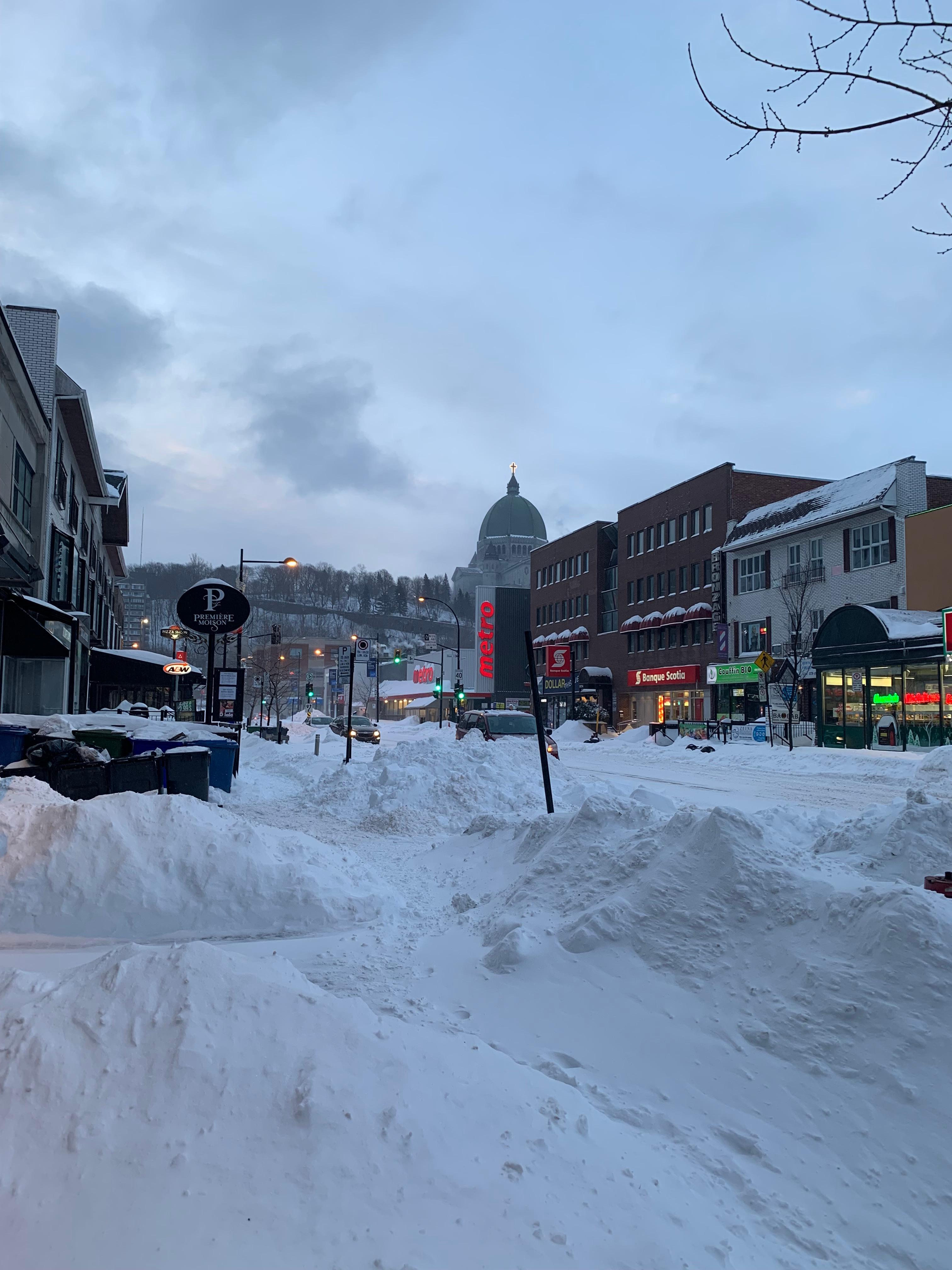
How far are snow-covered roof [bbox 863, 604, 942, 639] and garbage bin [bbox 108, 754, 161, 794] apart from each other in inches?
1005

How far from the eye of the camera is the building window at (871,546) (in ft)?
120

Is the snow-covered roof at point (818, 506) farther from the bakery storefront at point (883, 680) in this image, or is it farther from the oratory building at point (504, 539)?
the oratory building at point (504, 539)

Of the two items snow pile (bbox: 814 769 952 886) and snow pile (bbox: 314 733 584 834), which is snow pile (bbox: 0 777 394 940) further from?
snow pile (bbox: 314 733 584 834)

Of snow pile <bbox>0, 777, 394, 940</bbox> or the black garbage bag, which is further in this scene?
the black garbage bag

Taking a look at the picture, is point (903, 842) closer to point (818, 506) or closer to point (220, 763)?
point (220, 763)

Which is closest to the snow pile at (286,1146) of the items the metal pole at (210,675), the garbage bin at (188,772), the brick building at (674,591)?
the garbage bin at (188,772)

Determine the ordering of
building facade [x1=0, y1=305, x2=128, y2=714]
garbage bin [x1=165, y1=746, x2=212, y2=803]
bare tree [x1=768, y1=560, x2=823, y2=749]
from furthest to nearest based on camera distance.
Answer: bare tree [x1=768, y1=560, x2=823, y2=749] → building facade [x1=0, y1=305, x2=128, y2=714] → garbage bin [x1=165, y1=746, x2=212, y2=803]

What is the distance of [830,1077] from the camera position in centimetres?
435

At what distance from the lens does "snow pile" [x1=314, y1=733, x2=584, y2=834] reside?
13.4m

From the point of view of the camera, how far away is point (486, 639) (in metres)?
81.1

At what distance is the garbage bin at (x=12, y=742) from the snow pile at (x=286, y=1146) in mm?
11455

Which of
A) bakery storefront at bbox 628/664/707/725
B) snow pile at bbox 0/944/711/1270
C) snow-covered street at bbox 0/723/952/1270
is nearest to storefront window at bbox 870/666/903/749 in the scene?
bakery storefront at bbox 628/664/707/725

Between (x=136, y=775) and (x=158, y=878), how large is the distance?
5.88m

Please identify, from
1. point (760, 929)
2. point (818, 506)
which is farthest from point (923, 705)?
point (760, 929)
